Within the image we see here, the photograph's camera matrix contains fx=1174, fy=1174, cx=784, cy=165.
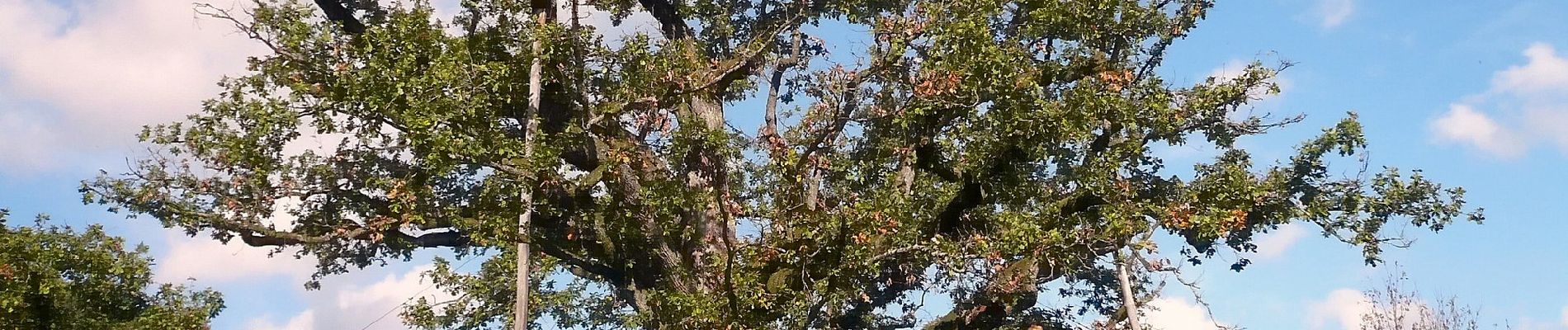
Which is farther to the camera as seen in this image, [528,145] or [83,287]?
[83,287]

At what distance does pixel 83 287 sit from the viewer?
64.7 feet

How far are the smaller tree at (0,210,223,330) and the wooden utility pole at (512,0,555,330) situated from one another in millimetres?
8552

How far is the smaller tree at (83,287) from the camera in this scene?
18.8 meters

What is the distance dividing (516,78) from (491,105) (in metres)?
0.61

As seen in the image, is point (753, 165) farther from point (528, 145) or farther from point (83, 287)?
point (83, 287)

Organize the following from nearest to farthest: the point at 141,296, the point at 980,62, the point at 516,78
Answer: the point at 980,62 → the point at 516,78 → the point at 141,296

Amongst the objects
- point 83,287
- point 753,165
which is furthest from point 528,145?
point 83,287

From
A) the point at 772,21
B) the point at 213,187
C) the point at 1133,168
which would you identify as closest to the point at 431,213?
the point at 213,187

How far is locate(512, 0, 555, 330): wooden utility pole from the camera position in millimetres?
13352

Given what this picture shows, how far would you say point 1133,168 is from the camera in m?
16.5

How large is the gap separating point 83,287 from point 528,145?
10316 millimetres

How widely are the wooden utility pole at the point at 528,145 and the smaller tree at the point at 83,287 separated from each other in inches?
337

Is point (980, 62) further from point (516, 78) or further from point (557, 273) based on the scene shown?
point (557, 273)

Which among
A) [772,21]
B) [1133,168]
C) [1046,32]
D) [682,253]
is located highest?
[772,21]
